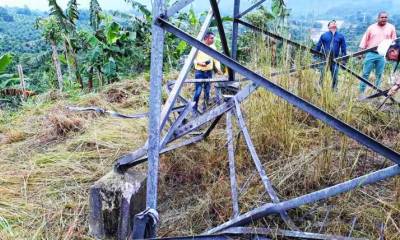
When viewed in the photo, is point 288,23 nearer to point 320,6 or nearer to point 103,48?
point 320,6

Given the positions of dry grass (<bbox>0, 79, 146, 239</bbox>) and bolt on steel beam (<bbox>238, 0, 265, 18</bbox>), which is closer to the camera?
dry grass (<bbox>0, 79, 146, 239</bbox>)

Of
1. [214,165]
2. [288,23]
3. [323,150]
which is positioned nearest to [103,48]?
[288,23]

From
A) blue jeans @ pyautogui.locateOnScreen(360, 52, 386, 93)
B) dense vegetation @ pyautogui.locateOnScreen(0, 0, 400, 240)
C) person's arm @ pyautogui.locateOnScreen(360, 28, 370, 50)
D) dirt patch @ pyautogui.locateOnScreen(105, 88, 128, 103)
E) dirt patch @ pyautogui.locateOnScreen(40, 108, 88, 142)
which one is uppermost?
person's arm @ pyautogui.locateOnScreen(360, 28, 370, 50)

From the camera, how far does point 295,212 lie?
2451mm

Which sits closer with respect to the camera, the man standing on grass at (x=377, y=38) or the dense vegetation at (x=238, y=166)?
the dense vegetation at (x=238, y=166)

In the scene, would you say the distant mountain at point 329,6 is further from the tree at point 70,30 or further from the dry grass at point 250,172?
the tree at point 70,30

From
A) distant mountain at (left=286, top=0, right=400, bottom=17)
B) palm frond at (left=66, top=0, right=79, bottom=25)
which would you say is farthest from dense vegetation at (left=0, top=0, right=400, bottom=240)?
palm frond at (left=66, top=0, right=79, bottom=25)

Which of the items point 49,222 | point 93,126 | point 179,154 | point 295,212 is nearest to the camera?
point 295,212

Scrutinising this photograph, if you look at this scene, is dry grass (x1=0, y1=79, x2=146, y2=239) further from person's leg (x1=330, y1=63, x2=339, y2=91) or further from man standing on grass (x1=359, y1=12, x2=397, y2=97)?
man standing on grass (x1=359, y1=12, x2=397, y2=97)

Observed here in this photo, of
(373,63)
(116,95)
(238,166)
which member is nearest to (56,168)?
(238,166)

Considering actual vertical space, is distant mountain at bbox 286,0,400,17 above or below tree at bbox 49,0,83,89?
above

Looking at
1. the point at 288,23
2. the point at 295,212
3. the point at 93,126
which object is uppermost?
the point at 288,23

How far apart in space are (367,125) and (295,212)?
1.32 m

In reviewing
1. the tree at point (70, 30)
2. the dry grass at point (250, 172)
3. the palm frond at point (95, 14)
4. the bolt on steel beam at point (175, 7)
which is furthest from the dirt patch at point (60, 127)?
the palm frond at point (95, 14)
